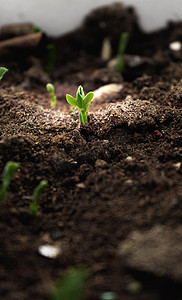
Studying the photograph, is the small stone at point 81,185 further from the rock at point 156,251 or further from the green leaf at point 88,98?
the green leaf at point 88,98

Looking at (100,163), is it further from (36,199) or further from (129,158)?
(36,199)

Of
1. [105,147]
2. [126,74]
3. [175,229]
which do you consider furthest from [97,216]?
[126,74]

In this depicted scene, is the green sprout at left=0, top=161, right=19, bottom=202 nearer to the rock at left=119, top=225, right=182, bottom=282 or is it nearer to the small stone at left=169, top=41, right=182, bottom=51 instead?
the rock at left=119, top=225, right=182, bottom=282

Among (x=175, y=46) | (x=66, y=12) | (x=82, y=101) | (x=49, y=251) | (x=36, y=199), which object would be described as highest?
(x=66, y=12)

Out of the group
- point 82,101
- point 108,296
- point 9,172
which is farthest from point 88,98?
point 108,296

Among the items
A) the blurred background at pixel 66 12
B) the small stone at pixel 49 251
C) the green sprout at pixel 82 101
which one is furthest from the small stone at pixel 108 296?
the blurred background at pixel 66 12

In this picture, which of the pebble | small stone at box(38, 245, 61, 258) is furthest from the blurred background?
the pebble
